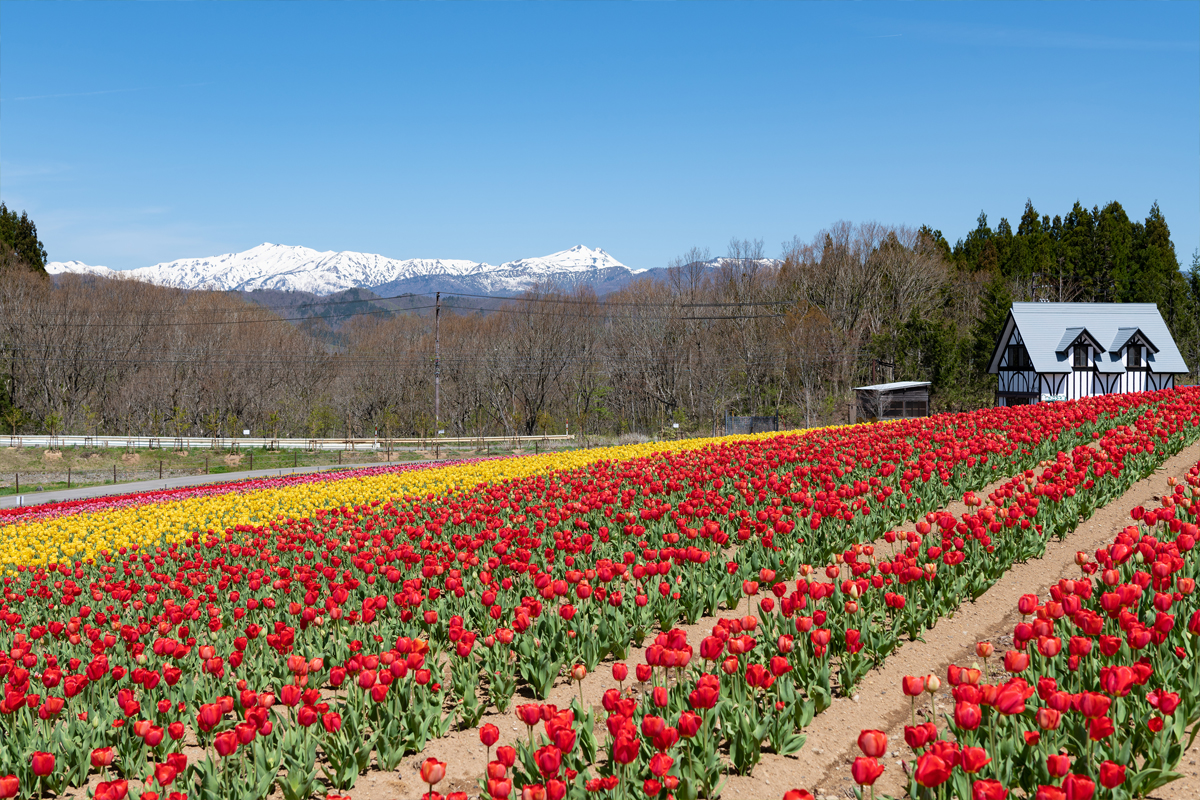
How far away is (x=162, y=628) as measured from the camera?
646 centimetres

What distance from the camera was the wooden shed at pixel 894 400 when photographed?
160 feet

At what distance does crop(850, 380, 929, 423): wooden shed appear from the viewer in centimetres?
4869

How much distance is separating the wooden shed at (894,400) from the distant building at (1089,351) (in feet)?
17.7

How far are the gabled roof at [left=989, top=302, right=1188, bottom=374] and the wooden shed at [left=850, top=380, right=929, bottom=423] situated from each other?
20.8 feet

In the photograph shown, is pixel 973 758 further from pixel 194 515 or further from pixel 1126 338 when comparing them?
pixel 1126 338

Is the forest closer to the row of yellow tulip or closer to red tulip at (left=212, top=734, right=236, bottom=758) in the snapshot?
the row of yellow tulip

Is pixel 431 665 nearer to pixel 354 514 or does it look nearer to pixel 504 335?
pixel 354 514

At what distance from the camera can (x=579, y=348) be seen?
67.8 metres

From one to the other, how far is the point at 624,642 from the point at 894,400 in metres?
46.7

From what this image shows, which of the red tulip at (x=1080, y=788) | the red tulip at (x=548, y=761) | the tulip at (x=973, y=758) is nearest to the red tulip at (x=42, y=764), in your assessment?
the red tulip at (x=548, y=761)

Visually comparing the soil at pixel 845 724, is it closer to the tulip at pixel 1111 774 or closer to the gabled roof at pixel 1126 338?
the tulip at pixel 1111 774

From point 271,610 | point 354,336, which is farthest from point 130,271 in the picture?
point 271,610

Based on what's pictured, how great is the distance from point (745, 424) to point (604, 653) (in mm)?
37958

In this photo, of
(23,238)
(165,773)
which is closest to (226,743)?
(165,773)
